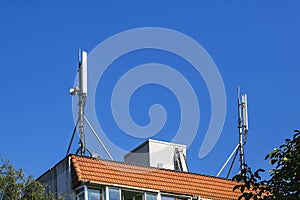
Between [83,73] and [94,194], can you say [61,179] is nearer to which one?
[94,194]

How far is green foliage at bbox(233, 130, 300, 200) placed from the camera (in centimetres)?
1804

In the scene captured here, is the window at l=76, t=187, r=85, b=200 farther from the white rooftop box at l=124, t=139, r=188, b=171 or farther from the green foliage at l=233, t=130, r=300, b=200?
the green foliage at l=233, t=130, r=300, b=200

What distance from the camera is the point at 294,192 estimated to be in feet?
58.2

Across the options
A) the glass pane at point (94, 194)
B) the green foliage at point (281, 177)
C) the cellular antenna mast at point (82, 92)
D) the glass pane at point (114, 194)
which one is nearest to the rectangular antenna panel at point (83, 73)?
the cellular antenna mast at point (82, 92)

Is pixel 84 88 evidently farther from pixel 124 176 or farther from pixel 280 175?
pixel 280 175

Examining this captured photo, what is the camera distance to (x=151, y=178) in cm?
3056

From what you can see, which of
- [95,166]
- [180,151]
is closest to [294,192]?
[95,166]

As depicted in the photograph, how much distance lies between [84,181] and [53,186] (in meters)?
2.50

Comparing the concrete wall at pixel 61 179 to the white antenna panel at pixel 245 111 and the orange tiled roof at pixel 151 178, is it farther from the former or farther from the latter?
the white antenna panel at pixel 245 111

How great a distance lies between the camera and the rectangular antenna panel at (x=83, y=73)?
31734 mm

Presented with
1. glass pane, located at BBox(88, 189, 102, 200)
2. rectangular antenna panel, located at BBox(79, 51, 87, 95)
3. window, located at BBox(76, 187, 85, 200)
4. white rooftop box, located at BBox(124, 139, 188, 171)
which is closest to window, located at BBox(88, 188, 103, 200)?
glass pane, located at BBox(88, 189, 102, 200)

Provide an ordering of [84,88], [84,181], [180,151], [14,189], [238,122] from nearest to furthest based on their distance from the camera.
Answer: [14,189] < [84,181] < [84,88] < [180,151] < [238,122]

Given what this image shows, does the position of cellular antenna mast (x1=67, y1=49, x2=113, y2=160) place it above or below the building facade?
above

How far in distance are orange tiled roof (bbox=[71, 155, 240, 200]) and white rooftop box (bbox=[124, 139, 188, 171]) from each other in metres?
1.67
